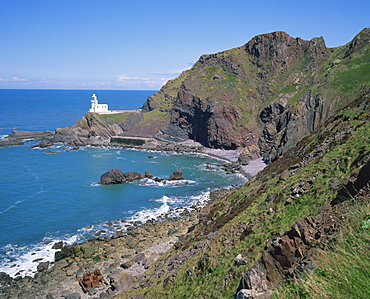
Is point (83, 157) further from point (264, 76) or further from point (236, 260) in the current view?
point (236, 260)

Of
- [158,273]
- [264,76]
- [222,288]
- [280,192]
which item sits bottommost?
[158,273]

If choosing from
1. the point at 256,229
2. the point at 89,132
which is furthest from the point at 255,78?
the point at 256,229

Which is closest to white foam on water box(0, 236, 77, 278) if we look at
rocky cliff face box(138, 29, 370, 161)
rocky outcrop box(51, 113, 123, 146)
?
rocky cliff face box(138, 29, 370, 161)

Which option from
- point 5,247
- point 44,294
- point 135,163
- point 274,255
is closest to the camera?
point 274,255

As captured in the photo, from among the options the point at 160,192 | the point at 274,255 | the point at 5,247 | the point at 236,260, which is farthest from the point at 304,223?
the point at 160,192

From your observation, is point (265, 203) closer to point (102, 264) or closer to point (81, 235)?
point (102, 264)

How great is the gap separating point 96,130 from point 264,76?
61655 millimetres

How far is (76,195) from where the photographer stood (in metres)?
56.2

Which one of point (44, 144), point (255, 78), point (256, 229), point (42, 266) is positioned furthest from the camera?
point (255, 78)

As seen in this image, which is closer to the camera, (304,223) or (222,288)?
(304,223)

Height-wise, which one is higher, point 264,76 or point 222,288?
point 264,76

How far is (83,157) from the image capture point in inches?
3519

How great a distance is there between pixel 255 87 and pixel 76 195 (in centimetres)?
7339

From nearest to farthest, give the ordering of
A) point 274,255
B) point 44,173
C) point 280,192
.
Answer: point 274,255, point 280,192, point 44,173
